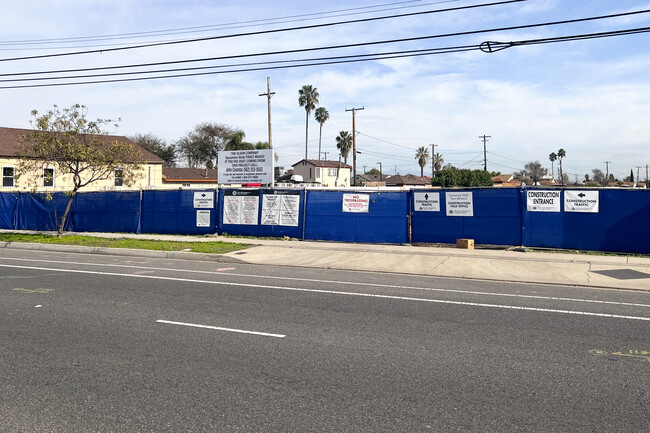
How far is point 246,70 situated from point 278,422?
1863cm

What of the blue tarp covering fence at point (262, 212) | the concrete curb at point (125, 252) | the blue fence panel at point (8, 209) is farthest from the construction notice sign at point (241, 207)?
the blue fence panel at point (8, 209)

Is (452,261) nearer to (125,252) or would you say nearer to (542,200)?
(542,200)

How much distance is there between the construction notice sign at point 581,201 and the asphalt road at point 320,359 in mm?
6127

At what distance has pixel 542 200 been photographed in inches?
667

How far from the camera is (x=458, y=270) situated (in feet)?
45.5

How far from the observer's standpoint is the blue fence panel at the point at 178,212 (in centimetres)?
2255

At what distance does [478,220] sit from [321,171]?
76.8 metres

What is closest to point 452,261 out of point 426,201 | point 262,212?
point 426,201

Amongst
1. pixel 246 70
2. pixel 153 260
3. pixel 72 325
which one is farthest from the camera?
pixel 246 70

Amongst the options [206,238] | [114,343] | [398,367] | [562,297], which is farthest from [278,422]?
[206,238]

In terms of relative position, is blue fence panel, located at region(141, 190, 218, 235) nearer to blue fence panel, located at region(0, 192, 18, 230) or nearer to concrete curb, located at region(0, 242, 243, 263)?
concrete curb, located at region(0, 242, 243, 263)

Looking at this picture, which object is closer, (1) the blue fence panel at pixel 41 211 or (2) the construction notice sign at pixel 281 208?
→ (2) the construction notice sign at pixel 281 208

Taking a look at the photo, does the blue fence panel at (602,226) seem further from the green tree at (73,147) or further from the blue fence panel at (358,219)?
the green tree at (73,147)

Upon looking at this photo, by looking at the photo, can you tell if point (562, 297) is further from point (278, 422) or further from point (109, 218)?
point (109, 218)
